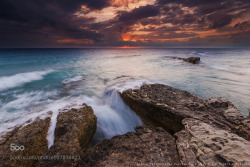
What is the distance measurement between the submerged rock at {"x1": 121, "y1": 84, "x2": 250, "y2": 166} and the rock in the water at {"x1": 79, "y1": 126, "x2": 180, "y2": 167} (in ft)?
0.89

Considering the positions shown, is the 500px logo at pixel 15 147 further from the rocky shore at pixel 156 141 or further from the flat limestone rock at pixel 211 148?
the flat limestone rock at pixel 211 148

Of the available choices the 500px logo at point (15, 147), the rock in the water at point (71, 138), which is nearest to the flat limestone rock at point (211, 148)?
the rock in the water at point (71, 138)

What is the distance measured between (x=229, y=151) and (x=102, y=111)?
539 cm

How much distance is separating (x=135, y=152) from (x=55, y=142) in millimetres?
2068

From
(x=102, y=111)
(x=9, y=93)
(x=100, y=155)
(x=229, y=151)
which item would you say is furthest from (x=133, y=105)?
(x=9, y=93)

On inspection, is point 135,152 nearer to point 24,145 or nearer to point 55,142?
point 55,142

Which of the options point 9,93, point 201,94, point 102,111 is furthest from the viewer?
point 9,93

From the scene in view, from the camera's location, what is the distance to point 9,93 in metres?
8.55

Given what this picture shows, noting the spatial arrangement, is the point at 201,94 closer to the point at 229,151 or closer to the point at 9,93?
the point at 229,151

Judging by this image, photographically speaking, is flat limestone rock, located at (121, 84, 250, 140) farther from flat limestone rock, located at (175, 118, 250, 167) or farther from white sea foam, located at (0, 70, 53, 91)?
white sea foam, located at (0, 70, 53, 91)

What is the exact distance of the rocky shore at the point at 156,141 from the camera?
7.59ft

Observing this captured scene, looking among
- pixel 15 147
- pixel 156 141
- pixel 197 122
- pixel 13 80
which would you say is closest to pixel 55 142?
pixel 15 147

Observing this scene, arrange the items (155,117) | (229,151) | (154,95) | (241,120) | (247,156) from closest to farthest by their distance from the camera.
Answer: (247,156)
(229,151)
(241,120)
(155,117)
(154,95)

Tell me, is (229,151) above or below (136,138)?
above
